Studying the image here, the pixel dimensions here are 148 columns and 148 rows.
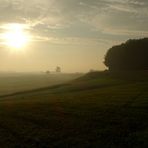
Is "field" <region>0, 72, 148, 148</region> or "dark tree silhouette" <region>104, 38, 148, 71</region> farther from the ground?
"dark tree silhouette" <region>104, 38, 148, 71</region>

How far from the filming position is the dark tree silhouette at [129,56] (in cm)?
10138

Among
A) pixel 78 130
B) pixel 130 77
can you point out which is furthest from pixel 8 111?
pixel 130 77

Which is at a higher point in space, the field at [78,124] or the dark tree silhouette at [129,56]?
the dark tree silhouette at [129,56]

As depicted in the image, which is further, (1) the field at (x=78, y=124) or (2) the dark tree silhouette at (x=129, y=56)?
(2) the dark tree silhouette at (x=129, y=56)

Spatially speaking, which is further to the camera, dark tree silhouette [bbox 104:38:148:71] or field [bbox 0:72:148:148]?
dark tree silhouette [bbox 104:38:148:71]

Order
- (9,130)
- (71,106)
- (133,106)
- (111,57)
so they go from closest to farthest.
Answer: (9,130)
(133,106)
(71,106)
(111,57)

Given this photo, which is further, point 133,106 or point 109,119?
point 133,106

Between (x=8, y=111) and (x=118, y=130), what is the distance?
15119 mm

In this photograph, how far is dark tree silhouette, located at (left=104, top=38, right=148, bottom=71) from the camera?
333 ft

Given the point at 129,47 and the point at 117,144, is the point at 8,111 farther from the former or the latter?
the point at 129,47

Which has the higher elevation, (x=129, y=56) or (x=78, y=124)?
(x=129, y=56)

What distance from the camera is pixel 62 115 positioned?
107 feet

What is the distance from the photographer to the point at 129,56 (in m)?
105

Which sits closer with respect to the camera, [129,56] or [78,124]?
[78,124]
